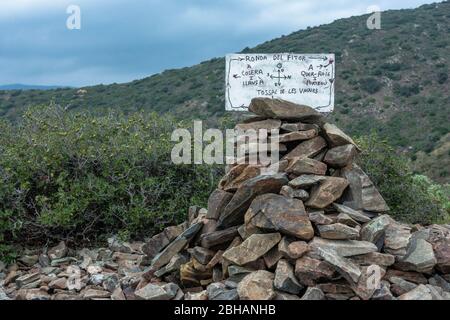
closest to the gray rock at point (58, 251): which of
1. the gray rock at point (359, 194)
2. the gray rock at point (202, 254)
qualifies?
the gray rock at point (202, 254)

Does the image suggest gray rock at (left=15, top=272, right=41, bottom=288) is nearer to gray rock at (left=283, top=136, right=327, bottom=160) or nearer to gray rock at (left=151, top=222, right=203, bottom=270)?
gray rock at (left=151, top=222, right=203, bottom=270)

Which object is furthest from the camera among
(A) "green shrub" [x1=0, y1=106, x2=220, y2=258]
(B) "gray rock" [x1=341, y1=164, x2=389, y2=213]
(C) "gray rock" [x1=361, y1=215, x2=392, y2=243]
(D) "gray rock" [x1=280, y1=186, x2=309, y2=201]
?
(A) "green shrub" [x1=0, y1=106, x2=220, y2=258]

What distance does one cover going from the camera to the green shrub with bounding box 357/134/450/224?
28.5 ft

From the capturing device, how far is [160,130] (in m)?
9.13

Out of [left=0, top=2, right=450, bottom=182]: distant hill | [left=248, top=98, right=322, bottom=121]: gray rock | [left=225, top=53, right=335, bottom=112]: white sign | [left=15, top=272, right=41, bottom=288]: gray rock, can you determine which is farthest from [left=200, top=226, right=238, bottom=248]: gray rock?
[left=0, top=2, right=450, bottom=182]: distant hill

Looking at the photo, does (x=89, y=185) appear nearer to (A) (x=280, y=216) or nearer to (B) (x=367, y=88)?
(A) (x=280, y=216)

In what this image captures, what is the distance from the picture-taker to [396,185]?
8922mm

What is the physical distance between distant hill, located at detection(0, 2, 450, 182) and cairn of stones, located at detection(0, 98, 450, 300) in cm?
1804

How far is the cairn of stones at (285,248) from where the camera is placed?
4.91 m

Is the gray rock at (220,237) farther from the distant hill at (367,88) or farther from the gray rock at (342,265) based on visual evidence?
the distant hill at (367,88)

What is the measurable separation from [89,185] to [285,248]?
3280 millimetres

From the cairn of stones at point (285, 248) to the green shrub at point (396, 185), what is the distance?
2779 millimetres
